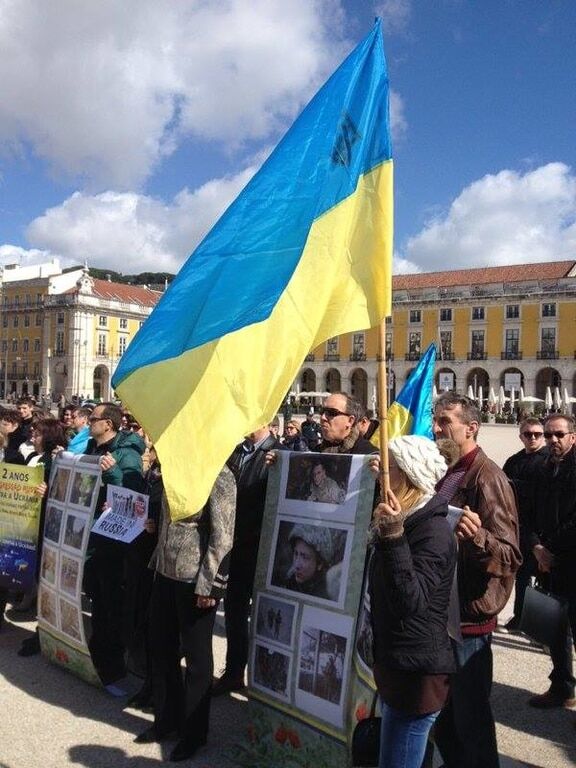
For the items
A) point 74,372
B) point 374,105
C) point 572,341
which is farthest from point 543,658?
point 74,372

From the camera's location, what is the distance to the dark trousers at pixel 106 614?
A: 4.78 meters

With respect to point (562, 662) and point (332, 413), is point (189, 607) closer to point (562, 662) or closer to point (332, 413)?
point (332, 413)

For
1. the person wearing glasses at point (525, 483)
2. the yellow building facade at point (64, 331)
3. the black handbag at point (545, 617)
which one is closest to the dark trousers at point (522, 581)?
the person wearing glasses at point (525, 483)

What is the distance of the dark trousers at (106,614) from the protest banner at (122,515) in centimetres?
27

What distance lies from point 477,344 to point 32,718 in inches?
2480

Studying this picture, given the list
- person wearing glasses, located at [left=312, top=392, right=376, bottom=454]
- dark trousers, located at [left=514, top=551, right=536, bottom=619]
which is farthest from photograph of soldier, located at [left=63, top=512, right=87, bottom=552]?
dark trousers, located at [left=514, top=551, right=536, bottom=619]

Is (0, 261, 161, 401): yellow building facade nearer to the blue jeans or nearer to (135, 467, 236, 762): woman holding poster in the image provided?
(135, 467, 236, 762): woman holding poster

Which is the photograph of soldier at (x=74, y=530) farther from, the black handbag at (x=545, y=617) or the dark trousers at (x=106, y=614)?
the black handbag at (x=545, y=617)

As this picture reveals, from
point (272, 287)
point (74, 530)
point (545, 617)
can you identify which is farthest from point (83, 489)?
point (545, 617)

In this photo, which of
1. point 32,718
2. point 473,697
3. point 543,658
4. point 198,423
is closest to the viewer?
point 473,697

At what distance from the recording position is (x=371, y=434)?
287 inches

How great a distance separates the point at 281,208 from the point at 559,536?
279 cm

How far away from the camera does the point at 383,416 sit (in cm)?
284

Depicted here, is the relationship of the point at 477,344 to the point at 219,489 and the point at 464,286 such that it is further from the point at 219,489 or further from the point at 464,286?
the point at 219,489
